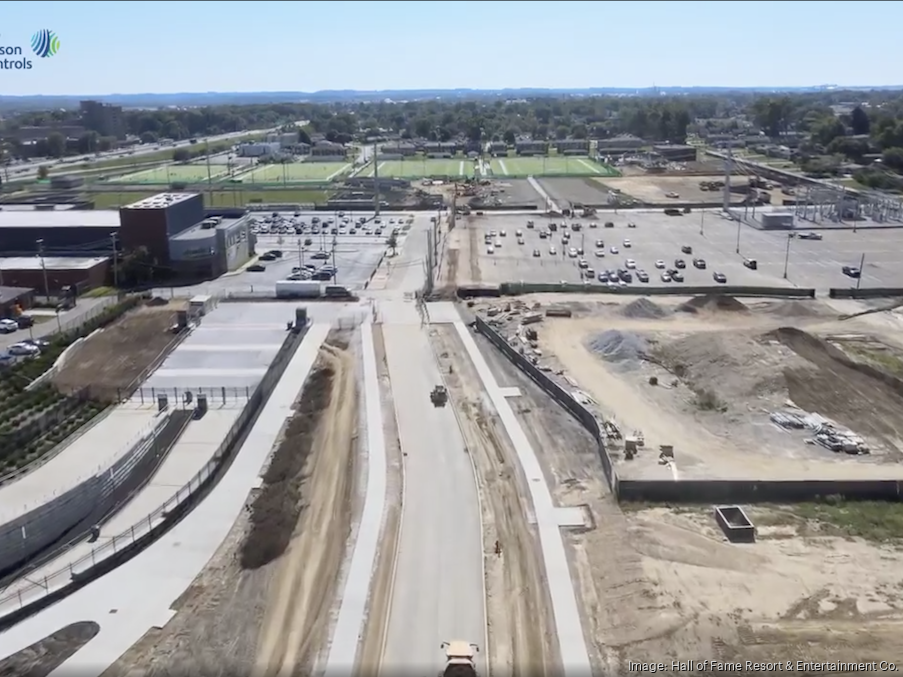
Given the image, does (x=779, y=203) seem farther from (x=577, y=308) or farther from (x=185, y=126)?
(x=185, y=126)

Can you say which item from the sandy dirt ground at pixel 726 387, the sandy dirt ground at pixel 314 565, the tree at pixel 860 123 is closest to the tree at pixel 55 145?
the sandy dirt ground at pixel 726 387

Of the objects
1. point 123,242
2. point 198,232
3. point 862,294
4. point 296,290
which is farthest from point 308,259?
point 862,294

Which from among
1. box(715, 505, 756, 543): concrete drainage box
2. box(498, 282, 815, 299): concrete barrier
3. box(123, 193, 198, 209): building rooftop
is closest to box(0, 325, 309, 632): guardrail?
box(715, 505, 756, 543): concrete drainage box

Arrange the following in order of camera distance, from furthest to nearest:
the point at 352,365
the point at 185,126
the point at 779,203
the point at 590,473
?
the point at 185,126 → the point at 779,203 → the point at 352,365 → the point at 590,473

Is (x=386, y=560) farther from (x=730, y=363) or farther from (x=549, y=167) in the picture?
(x=549, y=167)

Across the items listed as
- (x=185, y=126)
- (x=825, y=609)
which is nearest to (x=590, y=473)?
(x=825, y=609)
